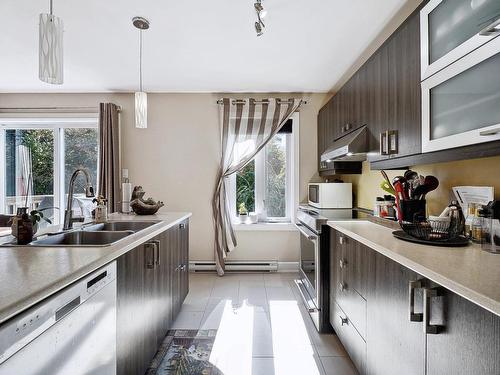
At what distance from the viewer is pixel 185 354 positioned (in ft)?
6.31

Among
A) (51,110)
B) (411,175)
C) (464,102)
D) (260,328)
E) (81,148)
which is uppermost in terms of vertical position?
(51,110)

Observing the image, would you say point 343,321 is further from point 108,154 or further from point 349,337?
point 108,154

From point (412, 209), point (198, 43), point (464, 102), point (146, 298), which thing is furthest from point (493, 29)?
point (198, 43)

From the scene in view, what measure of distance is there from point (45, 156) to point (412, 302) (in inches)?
180

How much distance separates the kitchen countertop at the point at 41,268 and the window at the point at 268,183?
247 cm

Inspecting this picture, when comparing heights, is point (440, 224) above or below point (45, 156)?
below

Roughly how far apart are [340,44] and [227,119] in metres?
1.65

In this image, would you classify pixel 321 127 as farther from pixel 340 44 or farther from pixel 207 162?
pixel 207 162

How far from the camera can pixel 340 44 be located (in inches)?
99.4

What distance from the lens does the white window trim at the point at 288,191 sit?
147 inches

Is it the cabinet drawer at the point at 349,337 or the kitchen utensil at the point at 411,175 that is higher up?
the kitchen utensil at the point at 411,175

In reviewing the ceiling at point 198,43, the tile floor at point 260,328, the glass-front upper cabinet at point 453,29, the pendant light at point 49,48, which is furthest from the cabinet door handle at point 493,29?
the tile floor at point 260,328

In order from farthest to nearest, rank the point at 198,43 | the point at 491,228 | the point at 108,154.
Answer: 1. the point at 108,154
2. the point at 198,43
3. the point at 491,228

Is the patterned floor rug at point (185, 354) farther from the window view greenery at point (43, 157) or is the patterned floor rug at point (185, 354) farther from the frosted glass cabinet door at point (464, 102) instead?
the window view greenery at point (43, 157)
